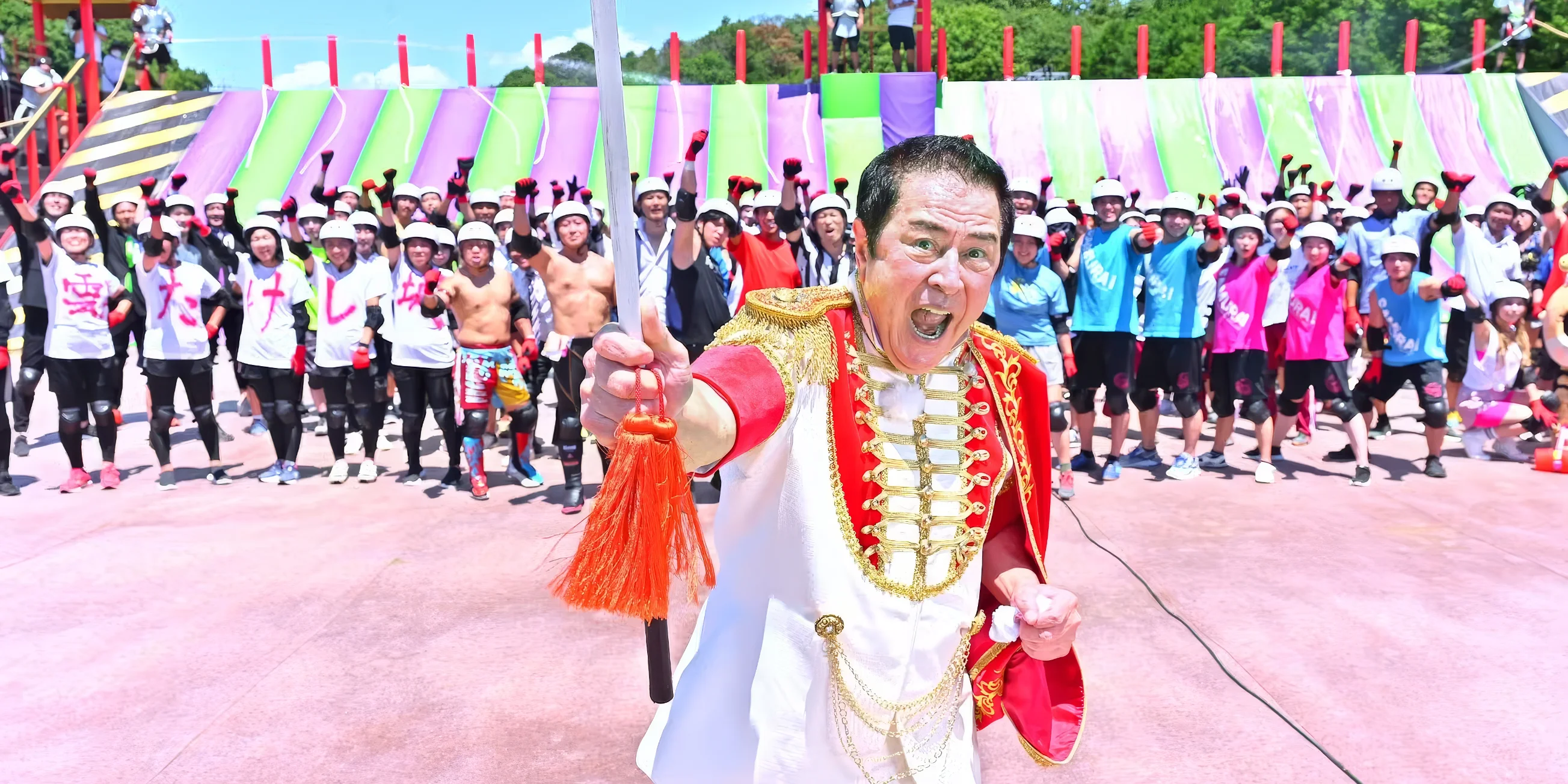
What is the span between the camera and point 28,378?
8.84 meters

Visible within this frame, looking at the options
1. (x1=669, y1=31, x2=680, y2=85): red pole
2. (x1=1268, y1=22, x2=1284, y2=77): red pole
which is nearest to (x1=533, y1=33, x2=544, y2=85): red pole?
(x1=669, y1=31, x2=680, y2=85): red pole

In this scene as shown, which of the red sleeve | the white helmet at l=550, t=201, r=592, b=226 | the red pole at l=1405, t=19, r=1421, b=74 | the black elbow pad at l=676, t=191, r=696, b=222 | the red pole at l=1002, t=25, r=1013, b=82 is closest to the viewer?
the red sleeve

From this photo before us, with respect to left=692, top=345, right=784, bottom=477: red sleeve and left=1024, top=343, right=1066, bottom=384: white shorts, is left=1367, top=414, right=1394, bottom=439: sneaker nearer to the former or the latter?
left=1024, top=343, right=1066, bottom=384: white shorts

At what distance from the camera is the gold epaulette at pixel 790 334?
75.4 inches

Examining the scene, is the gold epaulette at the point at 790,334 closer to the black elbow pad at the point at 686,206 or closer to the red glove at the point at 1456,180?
the black elbow pad at the point at 686,206

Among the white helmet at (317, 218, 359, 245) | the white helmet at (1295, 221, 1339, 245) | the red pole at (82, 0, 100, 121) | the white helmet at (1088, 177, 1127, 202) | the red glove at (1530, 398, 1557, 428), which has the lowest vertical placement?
the red glove at (1530, 398, 1557, 428)

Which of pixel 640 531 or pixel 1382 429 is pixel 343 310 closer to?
pixel 640 531

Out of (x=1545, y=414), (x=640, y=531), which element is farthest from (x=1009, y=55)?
(x=640, y=531)

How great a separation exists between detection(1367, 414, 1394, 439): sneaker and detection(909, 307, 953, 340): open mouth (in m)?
9.02

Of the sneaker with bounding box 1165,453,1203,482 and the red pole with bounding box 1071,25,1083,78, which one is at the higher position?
the red pole with bounding box 1071,25,1083,78

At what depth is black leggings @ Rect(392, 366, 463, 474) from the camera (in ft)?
26.2

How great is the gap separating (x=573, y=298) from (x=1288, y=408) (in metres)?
5.32

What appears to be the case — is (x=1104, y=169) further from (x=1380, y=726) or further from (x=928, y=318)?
(x=928, y=318)

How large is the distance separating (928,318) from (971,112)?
18.4 metres
